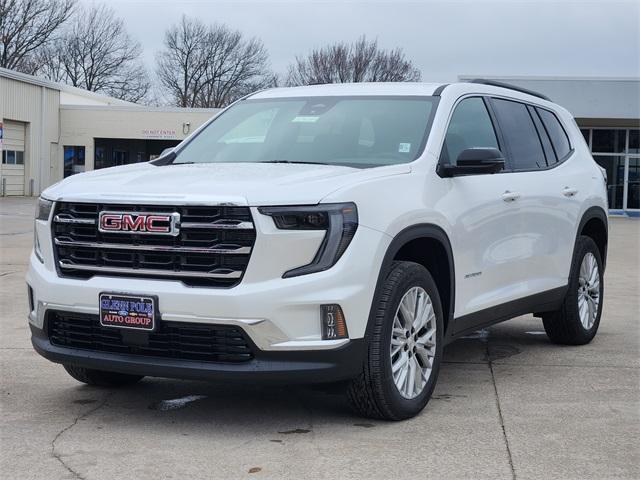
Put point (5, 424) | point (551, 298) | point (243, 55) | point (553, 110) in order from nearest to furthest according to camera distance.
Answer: point (5, 424)
point (551, 298)
point (553, 110)
point (243, 55)

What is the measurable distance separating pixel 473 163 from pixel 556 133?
2229 mm

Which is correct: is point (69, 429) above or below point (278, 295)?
below

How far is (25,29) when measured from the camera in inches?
2210

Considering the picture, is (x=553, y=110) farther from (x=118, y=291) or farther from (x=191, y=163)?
(x=118, y=291)

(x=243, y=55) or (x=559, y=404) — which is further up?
(x=243, y=55)

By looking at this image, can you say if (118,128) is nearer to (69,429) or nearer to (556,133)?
(556,133)

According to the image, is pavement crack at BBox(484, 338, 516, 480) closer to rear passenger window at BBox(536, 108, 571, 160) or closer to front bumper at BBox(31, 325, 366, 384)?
front bumper at BBox(31, 325, 366, 384)

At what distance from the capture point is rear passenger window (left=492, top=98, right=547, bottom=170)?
6406 mm

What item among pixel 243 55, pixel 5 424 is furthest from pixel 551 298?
pixel 243 55

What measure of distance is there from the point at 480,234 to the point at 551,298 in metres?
1.37

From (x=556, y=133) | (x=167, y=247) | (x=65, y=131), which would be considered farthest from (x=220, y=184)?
(x=65, y=131)

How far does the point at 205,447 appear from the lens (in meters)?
4.44

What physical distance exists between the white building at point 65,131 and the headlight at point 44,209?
1399 inches

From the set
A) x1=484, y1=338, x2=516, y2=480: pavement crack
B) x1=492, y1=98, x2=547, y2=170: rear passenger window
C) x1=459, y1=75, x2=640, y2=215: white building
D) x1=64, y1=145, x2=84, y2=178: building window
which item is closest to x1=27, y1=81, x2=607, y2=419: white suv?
x1=492, y1=98, x2=547, y2=170: rear passenger window
